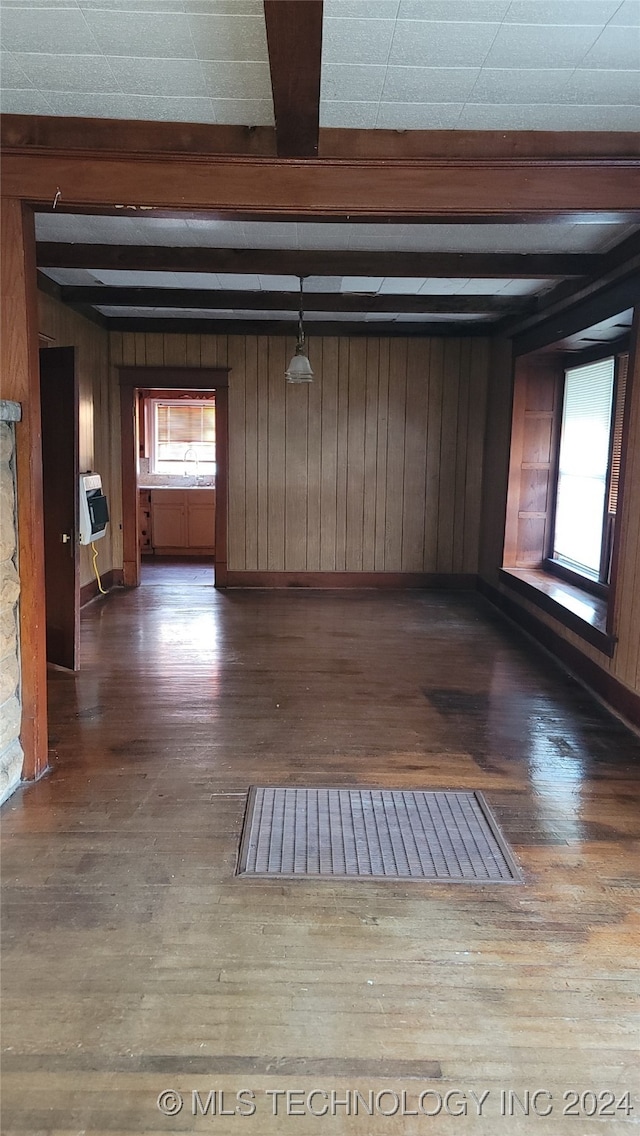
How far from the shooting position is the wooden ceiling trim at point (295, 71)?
2.01 metres

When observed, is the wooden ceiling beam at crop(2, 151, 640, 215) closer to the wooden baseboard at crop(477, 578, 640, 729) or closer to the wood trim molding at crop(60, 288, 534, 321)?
the wooden baseboard at crop(477, 578, 640, 729)

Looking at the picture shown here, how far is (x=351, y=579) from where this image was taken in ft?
25.5

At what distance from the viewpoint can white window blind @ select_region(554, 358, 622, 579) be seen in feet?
17.6

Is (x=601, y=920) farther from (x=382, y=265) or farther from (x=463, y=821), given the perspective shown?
(x=382, y=265)

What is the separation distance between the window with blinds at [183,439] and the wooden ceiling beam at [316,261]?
582 cm

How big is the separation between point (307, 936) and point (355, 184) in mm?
2928

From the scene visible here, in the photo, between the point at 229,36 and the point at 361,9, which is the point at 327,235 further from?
the point at 361,9

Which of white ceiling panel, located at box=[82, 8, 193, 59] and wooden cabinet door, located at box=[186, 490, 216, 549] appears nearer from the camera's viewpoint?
white ceiling panel, located at box=[82, 8, 193, 59]

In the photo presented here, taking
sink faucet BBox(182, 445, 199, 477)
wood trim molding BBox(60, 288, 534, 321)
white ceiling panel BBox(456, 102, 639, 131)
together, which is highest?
white ceiling panel BBox(456, 102, 639, 131)

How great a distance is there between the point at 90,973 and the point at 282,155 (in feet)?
10.2

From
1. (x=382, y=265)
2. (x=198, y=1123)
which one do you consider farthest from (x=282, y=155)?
(x=198, y=1123)

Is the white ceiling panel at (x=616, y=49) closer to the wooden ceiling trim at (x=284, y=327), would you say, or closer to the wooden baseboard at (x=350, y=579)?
the wooden ceiling trim at (x=284, y=327)

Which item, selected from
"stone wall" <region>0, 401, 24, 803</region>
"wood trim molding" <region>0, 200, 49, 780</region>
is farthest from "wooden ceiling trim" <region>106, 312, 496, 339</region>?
"stone wall" <region>0, 401, 24, 803</region>

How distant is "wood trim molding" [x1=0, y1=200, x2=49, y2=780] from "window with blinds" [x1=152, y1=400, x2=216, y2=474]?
24.2ft
